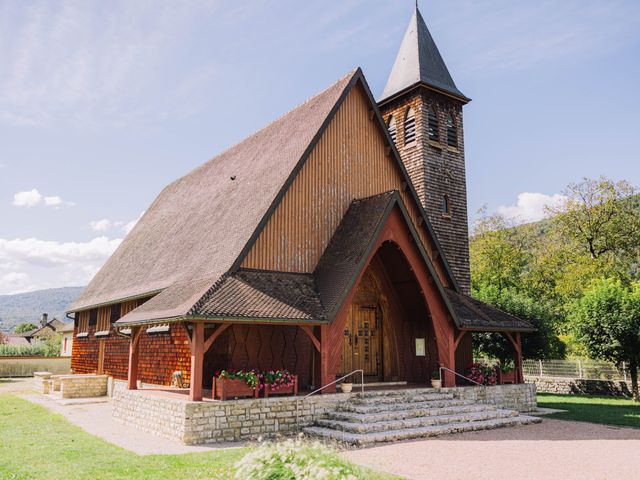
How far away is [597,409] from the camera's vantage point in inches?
707

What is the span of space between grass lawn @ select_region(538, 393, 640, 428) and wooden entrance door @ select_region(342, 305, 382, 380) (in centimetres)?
539

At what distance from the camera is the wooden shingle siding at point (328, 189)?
15180 mm

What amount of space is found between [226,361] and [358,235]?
489 cm

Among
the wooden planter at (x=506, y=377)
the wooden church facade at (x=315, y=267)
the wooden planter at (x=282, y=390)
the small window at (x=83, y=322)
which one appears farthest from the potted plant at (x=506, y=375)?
the small window at (x=83, y=322)

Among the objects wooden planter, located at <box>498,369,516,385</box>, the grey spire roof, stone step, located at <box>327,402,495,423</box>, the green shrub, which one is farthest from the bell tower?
the green shrub

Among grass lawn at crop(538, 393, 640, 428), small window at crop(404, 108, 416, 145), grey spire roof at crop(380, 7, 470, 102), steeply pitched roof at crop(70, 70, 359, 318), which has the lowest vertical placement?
grass lawn at crop(538, 393, 640, 428)

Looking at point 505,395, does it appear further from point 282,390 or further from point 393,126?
point 393,126

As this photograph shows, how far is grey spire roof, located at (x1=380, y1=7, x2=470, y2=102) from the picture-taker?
883 inches

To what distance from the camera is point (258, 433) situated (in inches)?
475

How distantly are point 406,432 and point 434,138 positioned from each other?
13.5 metres

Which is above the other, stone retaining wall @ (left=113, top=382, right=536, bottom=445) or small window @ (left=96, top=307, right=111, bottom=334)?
small window @ (left=96, top=307, right=111, bottom=334)

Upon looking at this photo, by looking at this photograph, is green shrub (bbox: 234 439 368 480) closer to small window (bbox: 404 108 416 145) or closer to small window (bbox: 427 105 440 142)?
small window (bbox: 404 108 416 145)

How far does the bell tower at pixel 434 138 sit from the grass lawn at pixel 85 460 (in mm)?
13139

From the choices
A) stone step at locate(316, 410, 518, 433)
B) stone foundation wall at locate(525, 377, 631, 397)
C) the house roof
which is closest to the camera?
stone step at locate(316, 410, 518, 433)
